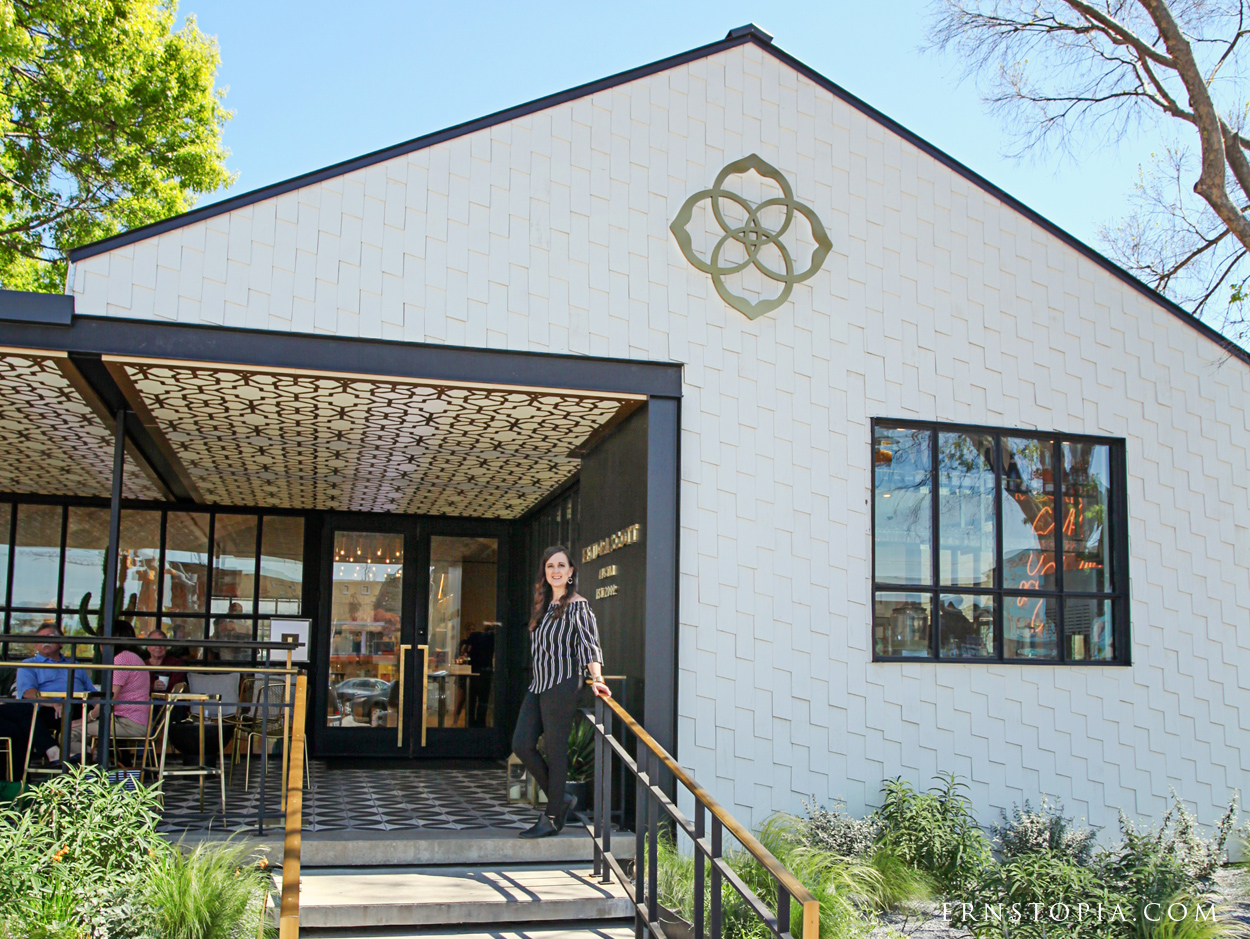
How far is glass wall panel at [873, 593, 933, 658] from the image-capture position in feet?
25.6

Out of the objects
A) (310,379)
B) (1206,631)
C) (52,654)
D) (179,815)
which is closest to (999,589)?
(1206,631)

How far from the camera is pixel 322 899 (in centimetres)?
583

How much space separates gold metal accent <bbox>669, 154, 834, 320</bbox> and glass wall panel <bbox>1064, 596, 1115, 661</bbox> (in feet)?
10.2

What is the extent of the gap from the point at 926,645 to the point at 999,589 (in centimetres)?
73

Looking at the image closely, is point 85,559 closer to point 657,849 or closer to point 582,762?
point 582,762

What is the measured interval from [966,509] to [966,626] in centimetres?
83

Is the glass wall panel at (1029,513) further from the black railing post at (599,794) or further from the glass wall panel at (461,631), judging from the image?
the glass wall panel at (461,631)

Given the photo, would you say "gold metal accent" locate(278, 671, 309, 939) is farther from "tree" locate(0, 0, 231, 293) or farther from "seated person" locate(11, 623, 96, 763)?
"tree" locate(0, 0, 231, 293)

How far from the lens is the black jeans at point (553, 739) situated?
6703 millimetres

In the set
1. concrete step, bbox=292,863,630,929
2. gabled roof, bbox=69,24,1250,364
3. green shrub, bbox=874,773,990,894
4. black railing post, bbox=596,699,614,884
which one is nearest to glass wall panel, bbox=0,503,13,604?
gabled roof, bbox=69,24,1250,364

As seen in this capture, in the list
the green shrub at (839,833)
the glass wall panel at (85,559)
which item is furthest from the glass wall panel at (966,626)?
the glass wall panel at (85,559)

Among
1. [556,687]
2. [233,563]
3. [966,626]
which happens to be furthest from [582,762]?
[233,563]

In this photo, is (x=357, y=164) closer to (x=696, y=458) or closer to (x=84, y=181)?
(x=696, y=458)

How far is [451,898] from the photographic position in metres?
5.95
